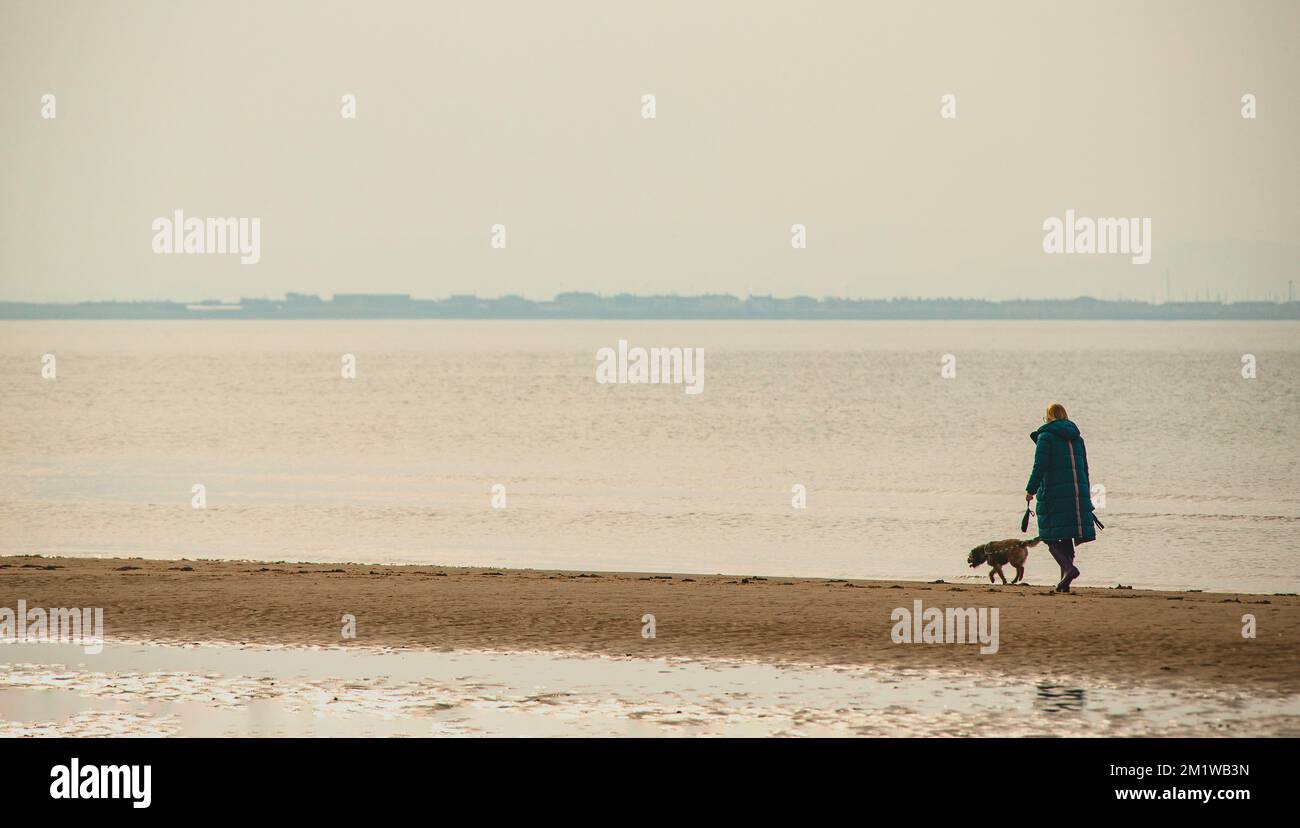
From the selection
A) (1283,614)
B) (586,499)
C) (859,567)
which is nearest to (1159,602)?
(1283,614)

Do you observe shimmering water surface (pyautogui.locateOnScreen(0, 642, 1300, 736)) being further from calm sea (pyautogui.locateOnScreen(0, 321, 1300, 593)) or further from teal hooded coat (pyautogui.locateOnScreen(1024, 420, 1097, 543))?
calm sea (pyautogui.locateOnScreen(0, 321, 1300, 593))

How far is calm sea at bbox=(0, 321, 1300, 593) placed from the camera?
2748 centimetres

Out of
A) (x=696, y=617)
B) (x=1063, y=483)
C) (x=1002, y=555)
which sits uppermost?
(x=1063, y=483)

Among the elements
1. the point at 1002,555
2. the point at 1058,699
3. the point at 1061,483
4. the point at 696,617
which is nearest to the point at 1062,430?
the point at 1061,483

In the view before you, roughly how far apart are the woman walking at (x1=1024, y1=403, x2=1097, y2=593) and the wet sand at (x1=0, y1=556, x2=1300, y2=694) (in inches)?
30.8

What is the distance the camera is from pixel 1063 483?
16.7 m

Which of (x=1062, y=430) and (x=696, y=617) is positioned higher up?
(x=1062, y=430)

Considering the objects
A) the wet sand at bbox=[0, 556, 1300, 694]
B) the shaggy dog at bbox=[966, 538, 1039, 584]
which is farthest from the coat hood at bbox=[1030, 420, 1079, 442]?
the shaggy dog at bbox=[966, 538, 1039, 584]

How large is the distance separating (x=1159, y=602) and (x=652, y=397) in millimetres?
88808

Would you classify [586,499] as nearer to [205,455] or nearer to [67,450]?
[205,455]

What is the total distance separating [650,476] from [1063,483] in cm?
3036

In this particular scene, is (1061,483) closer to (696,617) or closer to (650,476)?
(696,617)

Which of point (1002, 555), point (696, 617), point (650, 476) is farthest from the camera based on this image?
point (650, 476)

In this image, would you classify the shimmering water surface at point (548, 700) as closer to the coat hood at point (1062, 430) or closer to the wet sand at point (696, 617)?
the wet sand at point (696, 617)
